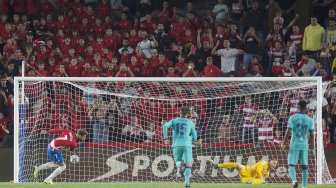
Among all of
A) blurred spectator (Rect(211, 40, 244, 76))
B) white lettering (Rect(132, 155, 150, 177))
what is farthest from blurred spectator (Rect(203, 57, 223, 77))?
white lettering (Rect(132, 155, 150, 177))

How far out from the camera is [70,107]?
1051 inches

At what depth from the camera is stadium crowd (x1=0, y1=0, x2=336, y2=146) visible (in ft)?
94.3

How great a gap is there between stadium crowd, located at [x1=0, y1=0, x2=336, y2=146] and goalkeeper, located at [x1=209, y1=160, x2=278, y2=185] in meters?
1.61

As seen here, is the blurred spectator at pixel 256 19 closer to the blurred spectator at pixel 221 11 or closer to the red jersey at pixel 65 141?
the blurred spectator at pixel 221 11

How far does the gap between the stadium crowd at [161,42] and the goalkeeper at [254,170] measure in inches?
63.3

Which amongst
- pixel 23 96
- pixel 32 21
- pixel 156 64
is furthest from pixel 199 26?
pixel 23 96

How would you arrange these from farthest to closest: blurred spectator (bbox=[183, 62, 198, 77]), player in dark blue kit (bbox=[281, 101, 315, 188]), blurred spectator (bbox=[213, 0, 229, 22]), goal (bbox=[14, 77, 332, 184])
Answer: blurred spectator (bbox=[213, 0, 229, 22]) → blurred spectator (bbox=[183, 62, 198, 77]) → goal (bbox=[14, 77, 332, 184]) → player in dark blue kit (bbox=[281, 101, 315, 188])

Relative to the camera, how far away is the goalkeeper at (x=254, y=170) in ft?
82.3

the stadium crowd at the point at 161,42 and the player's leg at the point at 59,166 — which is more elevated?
the stadium crowd at the point at 161,42

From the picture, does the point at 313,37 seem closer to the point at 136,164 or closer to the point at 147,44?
the point at 147,44

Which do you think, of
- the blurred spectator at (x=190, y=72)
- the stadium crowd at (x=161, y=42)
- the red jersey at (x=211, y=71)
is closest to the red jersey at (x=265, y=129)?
the stadium crowd at (x=161, y=42)

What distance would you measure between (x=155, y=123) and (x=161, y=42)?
4189mm

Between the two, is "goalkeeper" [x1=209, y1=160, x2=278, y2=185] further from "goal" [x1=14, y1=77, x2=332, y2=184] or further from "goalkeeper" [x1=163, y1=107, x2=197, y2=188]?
"goalkeeper" [x1=163, y1=107, x2=197, y2=188]

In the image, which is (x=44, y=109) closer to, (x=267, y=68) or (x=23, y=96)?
(x=23, y=96)
